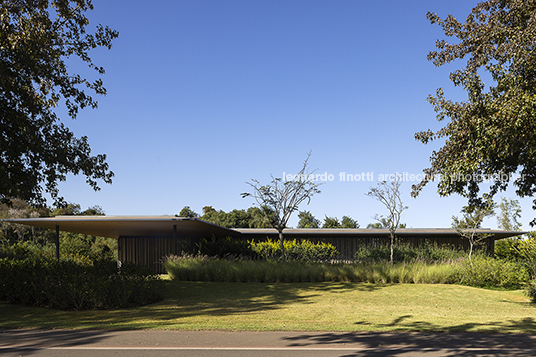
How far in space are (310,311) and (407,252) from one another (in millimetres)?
15967

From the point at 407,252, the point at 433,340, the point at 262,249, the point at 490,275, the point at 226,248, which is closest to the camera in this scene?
the point at 433,340

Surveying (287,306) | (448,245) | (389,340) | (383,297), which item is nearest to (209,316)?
(287,306)

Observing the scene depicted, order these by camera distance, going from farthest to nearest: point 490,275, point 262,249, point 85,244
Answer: point 85,244 < point 262,249 < point 490,275

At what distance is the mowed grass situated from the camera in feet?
34.2

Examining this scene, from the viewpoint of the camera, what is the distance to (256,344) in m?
8.25

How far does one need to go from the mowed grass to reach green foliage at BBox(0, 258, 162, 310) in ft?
1.85

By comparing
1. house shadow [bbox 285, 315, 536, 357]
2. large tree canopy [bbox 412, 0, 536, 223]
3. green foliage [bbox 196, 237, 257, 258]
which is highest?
large tree canopy [bbox 412, 0, 536, 223]

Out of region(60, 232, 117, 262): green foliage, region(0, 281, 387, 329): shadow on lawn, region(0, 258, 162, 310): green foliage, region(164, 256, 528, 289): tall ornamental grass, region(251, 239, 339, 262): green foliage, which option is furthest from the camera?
region(60, 232, 117, 262): green foliage

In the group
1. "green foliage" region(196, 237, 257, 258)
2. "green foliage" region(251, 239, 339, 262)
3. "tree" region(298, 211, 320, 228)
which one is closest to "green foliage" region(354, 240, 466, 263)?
"green foliage" region(251, 239, 339, 262)

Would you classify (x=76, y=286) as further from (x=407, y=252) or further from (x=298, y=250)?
(x=407, y=252)

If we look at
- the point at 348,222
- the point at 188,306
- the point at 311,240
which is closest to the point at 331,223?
the point at 348,222

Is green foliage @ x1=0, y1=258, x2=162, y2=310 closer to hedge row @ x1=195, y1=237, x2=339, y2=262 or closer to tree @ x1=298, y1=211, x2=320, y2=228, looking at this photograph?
hedge row @ x1=195, y1=237, x2=339, y2=262

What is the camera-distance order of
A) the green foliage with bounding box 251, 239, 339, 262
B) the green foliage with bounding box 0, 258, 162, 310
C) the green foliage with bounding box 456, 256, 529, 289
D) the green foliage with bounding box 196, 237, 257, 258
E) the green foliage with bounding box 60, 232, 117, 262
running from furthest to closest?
the green foliage with bounding box 60, 232, 117, 262
the green foliage with bounding box 196, 237, 257, 258
the green foliage with bounding box 251, 239, 339, 262
the green foliage with bounding box 456, 256, 529, 289
the green foliage with bounding box 0, 258, 162, 310

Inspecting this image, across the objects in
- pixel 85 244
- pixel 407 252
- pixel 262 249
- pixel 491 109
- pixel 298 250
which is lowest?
pixel 407 252
